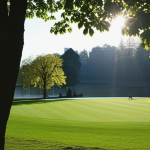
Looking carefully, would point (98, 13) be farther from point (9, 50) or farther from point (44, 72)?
point (44, 72)

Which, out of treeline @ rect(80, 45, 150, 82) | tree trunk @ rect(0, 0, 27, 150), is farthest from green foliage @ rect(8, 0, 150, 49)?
treeline @ rect(80, 45, 150, 82)

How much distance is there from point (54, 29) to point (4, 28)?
4.93 m

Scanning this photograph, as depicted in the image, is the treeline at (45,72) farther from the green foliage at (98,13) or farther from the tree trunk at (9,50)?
the tree trunk at (9,50)

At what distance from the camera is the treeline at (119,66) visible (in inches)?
5192

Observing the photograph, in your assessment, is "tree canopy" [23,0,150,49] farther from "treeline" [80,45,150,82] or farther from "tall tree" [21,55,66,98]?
"treeline" [80,45,150,82]

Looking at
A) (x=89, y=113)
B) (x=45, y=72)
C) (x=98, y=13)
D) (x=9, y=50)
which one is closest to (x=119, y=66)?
(x=45, y=72)

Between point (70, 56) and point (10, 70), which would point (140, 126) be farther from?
point (70, 56)

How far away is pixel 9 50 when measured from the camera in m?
5.98

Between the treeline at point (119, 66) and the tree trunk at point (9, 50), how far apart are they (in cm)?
12853

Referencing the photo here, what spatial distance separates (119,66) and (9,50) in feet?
450

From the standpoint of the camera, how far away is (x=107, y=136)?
12375 mm

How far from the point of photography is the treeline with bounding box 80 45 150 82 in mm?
131875

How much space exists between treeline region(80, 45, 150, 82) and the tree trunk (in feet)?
422

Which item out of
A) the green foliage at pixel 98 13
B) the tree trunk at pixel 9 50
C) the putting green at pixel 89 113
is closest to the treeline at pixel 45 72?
the putting green at pixel 89 113
